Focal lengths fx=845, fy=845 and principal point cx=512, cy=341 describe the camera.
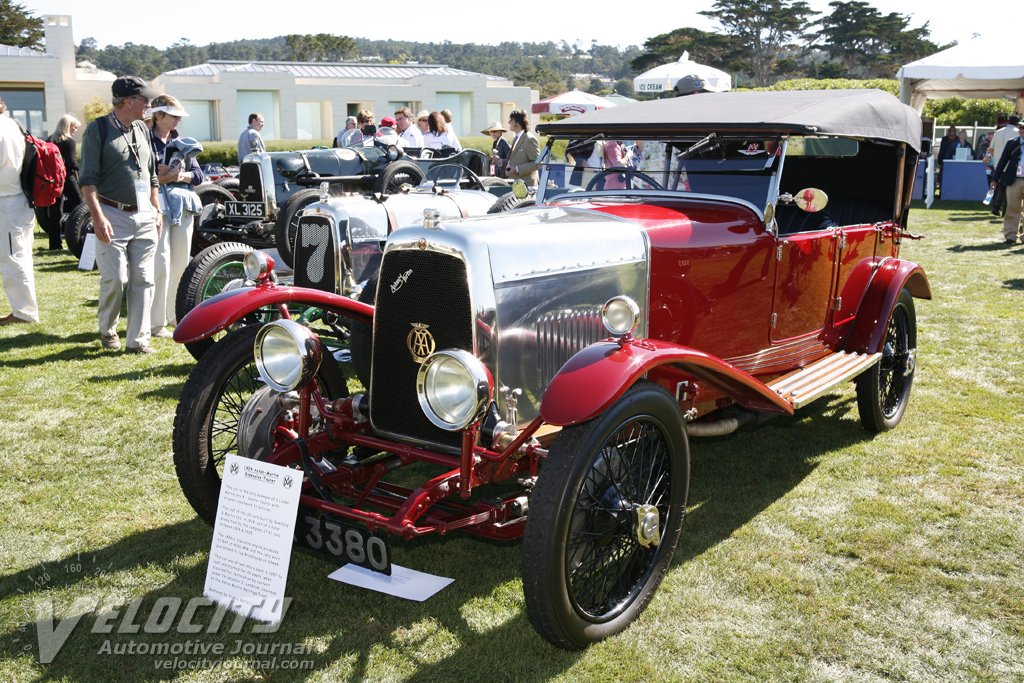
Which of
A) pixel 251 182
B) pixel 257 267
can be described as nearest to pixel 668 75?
pixel 251 182

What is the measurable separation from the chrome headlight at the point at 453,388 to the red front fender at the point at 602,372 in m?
0.22

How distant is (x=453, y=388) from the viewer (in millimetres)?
2812

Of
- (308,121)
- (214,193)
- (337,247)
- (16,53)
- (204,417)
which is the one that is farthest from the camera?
(308,121)

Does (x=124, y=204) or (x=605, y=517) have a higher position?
(x=124, y=204)

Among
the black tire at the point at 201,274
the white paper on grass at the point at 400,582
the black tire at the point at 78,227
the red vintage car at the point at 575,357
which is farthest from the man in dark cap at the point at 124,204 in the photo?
the black tire at the point at 78,227

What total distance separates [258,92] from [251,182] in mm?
33851

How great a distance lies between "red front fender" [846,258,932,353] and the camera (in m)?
4.75

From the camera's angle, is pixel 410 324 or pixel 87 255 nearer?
pixel 410 324

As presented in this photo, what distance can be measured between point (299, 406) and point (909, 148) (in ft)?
13.8

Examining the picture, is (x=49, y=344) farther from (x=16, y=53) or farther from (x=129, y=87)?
(x=16, y=53)

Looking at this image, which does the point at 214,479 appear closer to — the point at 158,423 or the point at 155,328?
the point at 158,423

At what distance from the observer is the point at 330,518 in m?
2.83

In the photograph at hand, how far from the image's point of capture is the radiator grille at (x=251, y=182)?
960cm

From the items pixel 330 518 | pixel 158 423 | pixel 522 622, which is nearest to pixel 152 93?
pixel 158 423
